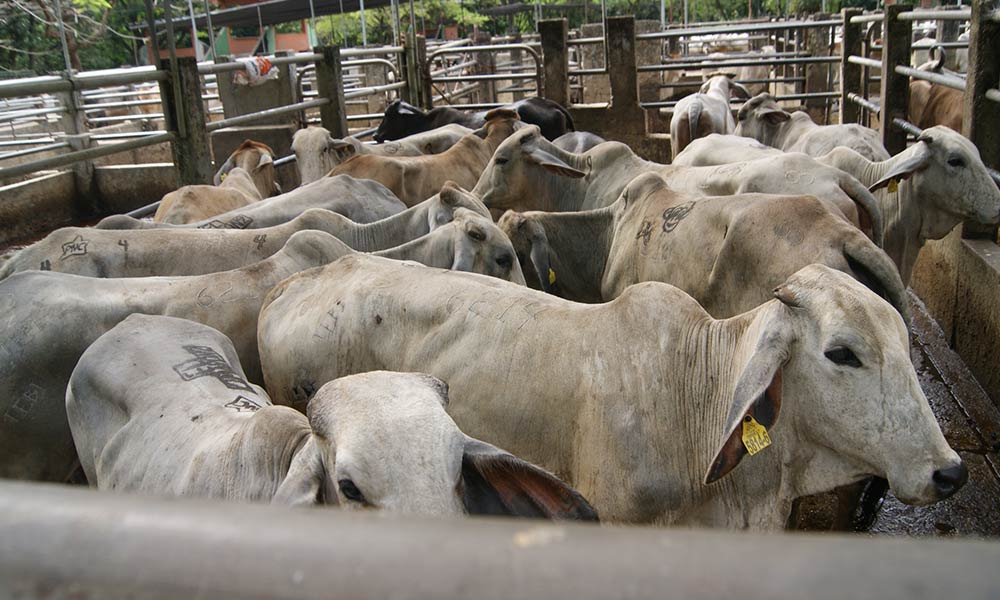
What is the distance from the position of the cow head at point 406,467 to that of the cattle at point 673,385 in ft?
2.25

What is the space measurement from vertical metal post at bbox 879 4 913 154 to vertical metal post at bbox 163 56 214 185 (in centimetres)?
602

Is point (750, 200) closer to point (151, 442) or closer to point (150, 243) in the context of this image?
point (151, 442)

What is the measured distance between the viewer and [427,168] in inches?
314

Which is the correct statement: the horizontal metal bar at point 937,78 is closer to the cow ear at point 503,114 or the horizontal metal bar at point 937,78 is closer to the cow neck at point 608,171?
the cow neck at point 608,171

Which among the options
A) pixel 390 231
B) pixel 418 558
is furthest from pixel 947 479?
pixel 390 231

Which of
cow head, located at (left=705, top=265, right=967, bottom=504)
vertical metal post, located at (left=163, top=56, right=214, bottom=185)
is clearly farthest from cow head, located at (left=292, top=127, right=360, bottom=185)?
cow head, located at (left=705, top=265, right=967, bottom=504)

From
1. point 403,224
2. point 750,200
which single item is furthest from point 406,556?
point 403,224

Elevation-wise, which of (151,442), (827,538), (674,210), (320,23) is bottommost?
(151,442)

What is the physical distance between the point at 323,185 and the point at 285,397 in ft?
9.45

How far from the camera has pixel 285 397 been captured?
13.4 ft

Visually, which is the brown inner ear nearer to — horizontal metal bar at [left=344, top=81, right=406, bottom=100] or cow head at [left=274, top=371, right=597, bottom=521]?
cow head at [left=274, top=371, right=597, bottom=521]

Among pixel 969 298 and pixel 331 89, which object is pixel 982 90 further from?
pixel 331 89

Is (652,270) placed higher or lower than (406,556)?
lower

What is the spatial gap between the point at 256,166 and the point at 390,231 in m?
3.64
